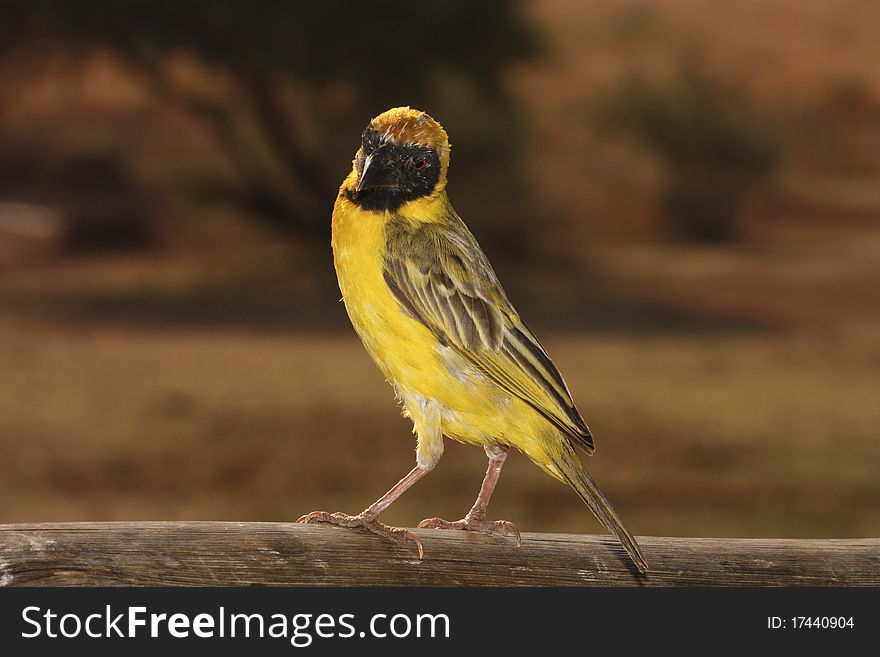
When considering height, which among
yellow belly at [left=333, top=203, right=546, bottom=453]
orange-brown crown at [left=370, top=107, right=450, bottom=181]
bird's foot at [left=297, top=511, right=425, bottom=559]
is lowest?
bird's foot at [left=297, top=511, right=425, bottom=559]

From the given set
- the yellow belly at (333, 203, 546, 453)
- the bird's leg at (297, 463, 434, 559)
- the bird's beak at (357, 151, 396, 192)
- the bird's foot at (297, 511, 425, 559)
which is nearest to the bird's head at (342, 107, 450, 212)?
the bird's beak at (357, 151, 396, 192)

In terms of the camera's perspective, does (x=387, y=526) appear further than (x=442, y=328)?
Yes

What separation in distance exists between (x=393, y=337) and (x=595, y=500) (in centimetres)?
65

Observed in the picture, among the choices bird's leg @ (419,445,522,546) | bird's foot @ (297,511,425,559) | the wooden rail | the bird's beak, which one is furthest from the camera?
bird's leg @ (419,445,522,546)

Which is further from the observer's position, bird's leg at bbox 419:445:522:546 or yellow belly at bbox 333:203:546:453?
bird's leg at bbox 419:445:522:546

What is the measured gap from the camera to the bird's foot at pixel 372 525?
329cm

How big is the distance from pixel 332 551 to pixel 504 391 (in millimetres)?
627

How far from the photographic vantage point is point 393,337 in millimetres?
3131

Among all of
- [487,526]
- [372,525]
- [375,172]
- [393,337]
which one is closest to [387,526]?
[372,525]

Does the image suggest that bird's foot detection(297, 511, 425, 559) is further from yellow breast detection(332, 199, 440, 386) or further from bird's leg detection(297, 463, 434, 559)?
yellow breast detection(332, 199, 440, 386)

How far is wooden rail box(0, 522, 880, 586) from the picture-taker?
3109mm

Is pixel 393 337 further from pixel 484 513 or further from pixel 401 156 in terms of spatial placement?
pixel 484 513

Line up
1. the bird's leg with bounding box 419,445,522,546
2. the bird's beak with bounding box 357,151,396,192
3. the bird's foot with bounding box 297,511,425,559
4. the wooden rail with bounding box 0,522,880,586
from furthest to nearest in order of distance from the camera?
the bird's leg with bounding box 419,445,522,546 < the bird's foot with bounding box 297,511,425,559 < the wooden rail with bounding box 0,522,880,586 < the bird's beak with bounding box 357,151,396,192

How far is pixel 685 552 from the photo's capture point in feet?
11.3
